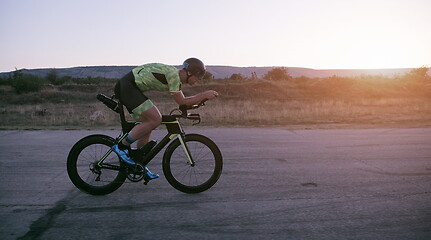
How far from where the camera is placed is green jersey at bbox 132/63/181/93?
16.1ft

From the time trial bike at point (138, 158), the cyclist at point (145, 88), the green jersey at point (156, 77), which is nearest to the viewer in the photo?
the green jersey at point (156, 77)

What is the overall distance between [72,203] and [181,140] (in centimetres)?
153

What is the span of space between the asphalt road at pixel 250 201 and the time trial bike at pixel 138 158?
7.2 inches

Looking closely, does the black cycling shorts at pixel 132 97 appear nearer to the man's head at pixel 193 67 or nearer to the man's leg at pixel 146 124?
the man's leg at pixel 146 124

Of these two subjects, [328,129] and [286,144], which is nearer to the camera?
[286,144]

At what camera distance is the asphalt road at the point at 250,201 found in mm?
3988

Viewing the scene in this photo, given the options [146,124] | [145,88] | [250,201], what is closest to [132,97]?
[145,88]

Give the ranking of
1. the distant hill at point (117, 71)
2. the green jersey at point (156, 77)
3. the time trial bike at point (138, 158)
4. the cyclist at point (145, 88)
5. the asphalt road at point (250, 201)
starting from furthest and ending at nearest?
the distant hill at point (117, 71) < the time trial bike at point (138, 158) < the cyclist at point (145, 88) < the green jersey at point (156, 77) < the asphalt road at point (250, 201)

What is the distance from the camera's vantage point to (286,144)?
9336 millimetres

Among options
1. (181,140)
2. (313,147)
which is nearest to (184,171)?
(181,140)

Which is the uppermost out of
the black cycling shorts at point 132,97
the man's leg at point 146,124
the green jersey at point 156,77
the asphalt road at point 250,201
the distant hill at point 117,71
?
the distant hill at point 117,71

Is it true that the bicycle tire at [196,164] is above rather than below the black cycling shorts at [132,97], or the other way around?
below

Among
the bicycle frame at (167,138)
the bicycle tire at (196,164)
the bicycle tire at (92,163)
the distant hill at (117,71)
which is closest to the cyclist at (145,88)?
the bicycle frame at (167,138)

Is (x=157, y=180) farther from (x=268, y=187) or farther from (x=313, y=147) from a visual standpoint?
(x=313, y=147)
